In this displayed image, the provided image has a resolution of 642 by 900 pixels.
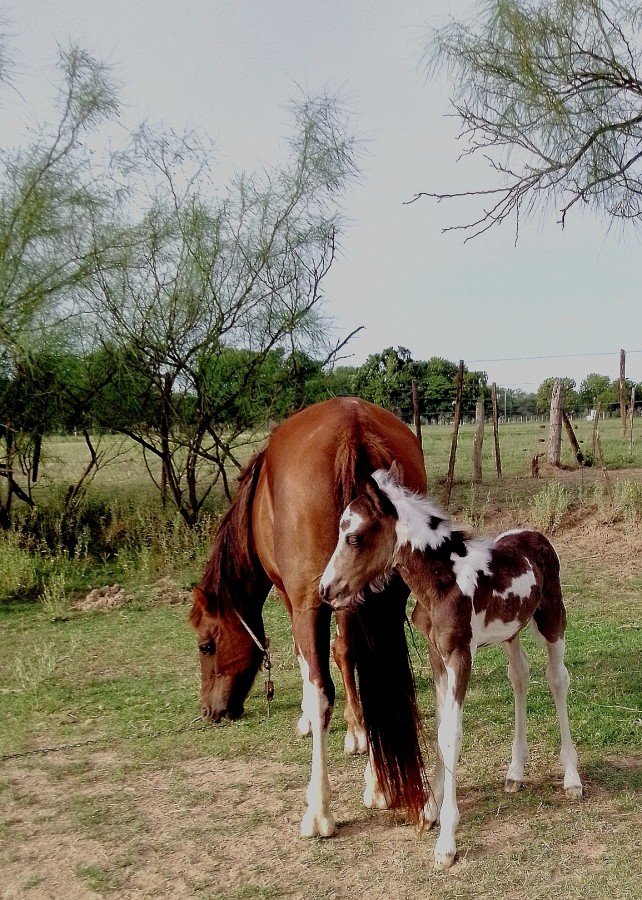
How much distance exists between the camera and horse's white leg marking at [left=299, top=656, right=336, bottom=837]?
9.59ft

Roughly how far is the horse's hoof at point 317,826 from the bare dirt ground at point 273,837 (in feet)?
0.13

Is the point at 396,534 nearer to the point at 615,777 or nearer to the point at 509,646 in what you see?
the point at 509,646

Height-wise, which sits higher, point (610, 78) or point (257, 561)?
point (610, 78)

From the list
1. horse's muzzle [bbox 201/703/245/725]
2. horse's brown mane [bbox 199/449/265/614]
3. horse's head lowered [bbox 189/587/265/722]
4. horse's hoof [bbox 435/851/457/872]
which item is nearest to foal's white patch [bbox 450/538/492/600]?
horse's hoof [bbox 435/851/457/872]

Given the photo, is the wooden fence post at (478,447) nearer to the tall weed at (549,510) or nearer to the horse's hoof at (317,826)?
the tall weed at (549,510)

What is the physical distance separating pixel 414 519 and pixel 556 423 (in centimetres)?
975

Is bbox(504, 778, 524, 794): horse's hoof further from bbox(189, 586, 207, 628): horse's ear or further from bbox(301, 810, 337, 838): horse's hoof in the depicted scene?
bbox(189, 586, 207, 628): horse's ear

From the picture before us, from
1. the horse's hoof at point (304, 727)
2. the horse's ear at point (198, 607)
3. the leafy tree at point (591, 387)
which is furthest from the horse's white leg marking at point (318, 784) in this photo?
the leafy tree at point (591, 387)

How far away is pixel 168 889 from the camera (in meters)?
2.61

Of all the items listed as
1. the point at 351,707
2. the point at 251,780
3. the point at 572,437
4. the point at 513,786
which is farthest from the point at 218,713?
the point at 572,437

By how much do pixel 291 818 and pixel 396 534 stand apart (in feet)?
4.58

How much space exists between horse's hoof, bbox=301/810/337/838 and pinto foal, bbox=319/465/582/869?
39cm

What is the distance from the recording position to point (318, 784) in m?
2.95

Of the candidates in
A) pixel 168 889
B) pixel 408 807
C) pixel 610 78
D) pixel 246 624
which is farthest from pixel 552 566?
pixel 610 78
